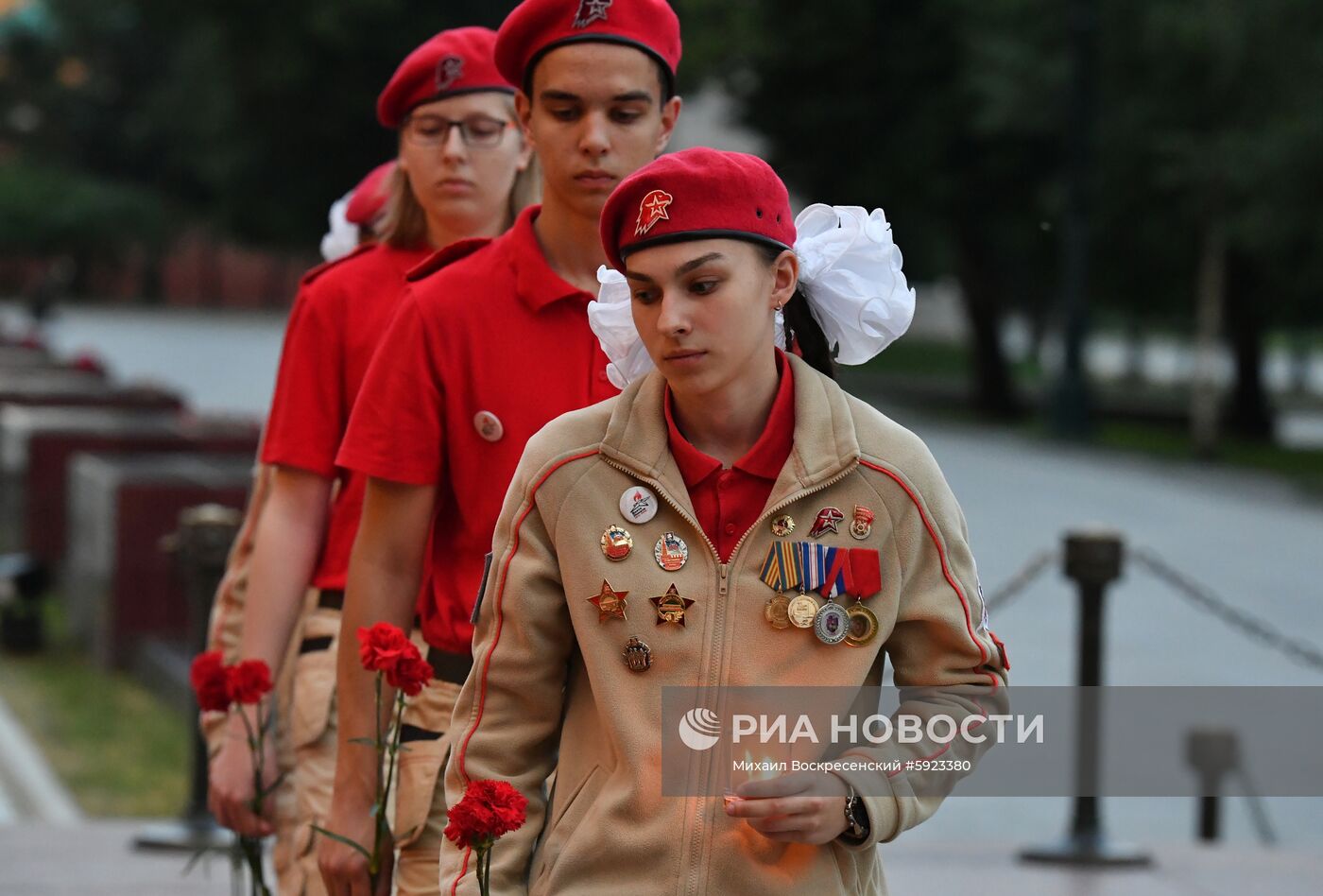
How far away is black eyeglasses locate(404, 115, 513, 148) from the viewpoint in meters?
3.87

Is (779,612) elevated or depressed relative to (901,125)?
depressed

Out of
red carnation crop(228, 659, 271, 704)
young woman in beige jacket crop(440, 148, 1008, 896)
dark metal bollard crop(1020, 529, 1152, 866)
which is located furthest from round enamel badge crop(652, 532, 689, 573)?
dark metal bollard crop(1020, 529, 1152, 866)

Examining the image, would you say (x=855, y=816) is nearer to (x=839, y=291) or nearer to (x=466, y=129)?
(x=839, y=291)

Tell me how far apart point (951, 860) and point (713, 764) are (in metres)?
4.77

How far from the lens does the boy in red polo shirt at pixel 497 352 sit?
10.2 feet

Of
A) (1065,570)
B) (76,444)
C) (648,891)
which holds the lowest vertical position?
(648,891)

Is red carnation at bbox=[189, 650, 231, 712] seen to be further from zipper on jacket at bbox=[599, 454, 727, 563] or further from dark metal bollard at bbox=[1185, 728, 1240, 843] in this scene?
dark metal bollard at bbox=[1185, 728, 1240, 843]

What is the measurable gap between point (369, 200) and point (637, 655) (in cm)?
220

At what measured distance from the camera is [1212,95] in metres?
23.8

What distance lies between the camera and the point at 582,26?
3109 millimetres

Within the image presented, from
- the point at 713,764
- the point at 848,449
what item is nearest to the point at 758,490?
the point at 848,449

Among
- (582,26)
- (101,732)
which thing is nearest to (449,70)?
(582,26)

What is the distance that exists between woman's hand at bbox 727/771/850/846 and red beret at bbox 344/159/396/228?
2255mm

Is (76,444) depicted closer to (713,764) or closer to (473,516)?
(473,516)
